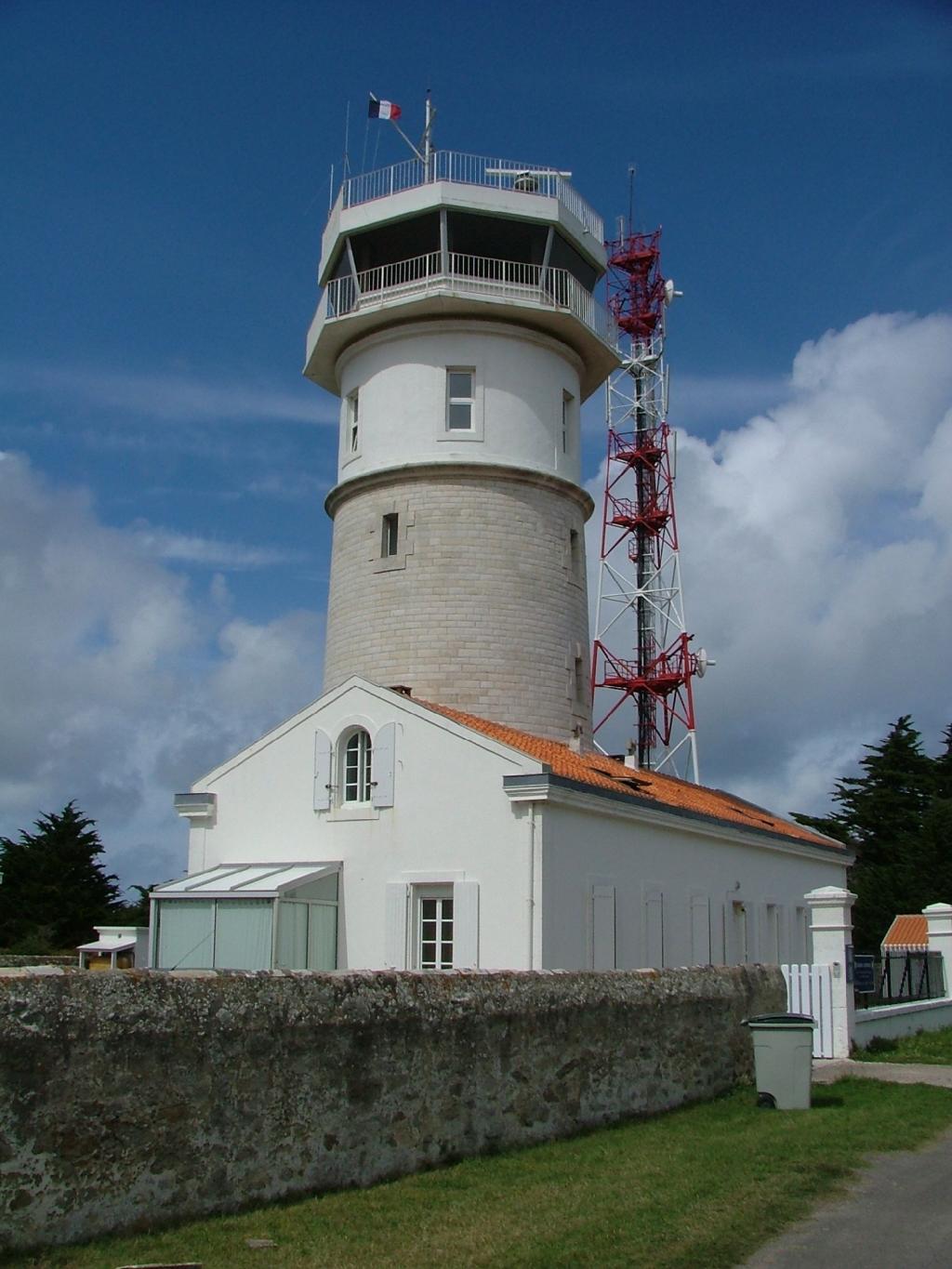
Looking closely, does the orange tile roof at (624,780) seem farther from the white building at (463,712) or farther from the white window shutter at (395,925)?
the white window shutter at (395,925)

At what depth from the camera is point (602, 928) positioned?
19156mm

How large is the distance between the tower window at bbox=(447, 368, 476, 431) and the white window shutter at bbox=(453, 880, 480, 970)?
10855 mm

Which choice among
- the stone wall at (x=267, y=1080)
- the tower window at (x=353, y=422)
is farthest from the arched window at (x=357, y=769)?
the tower window at (x=353, y=422)

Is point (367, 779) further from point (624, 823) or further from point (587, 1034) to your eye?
point (587, 1034)

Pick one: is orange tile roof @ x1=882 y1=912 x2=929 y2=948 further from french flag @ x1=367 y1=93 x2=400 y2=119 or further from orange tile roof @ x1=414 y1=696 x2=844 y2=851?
french flag @ x1=367 y1=93 x2=400 y2=119

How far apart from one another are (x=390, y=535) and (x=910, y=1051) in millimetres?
13055

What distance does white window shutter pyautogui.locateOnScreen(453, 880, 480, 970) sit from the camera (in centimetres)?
1795

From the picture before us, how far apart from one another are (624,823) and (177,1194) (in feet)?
42.8

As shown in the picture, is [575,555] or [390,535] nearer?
[390,535]

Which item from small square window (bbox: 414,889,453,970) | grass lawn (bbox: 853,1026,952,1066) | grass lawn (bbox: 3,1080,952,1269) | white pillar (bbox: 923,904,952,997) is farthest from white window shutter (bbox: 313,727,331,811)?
white pillar (bbox: 923,904,952,997)

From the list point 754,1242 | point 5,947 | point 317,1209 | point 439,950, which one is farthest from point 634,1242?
point 5,947

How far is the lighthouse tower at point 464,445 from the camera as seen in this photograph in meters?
24.8

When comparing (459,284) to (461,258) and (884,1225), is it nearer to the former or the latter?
(461,258)

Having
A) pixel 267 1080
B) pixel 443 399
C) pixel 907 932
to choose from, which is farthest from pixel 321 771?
pixel 907 932
